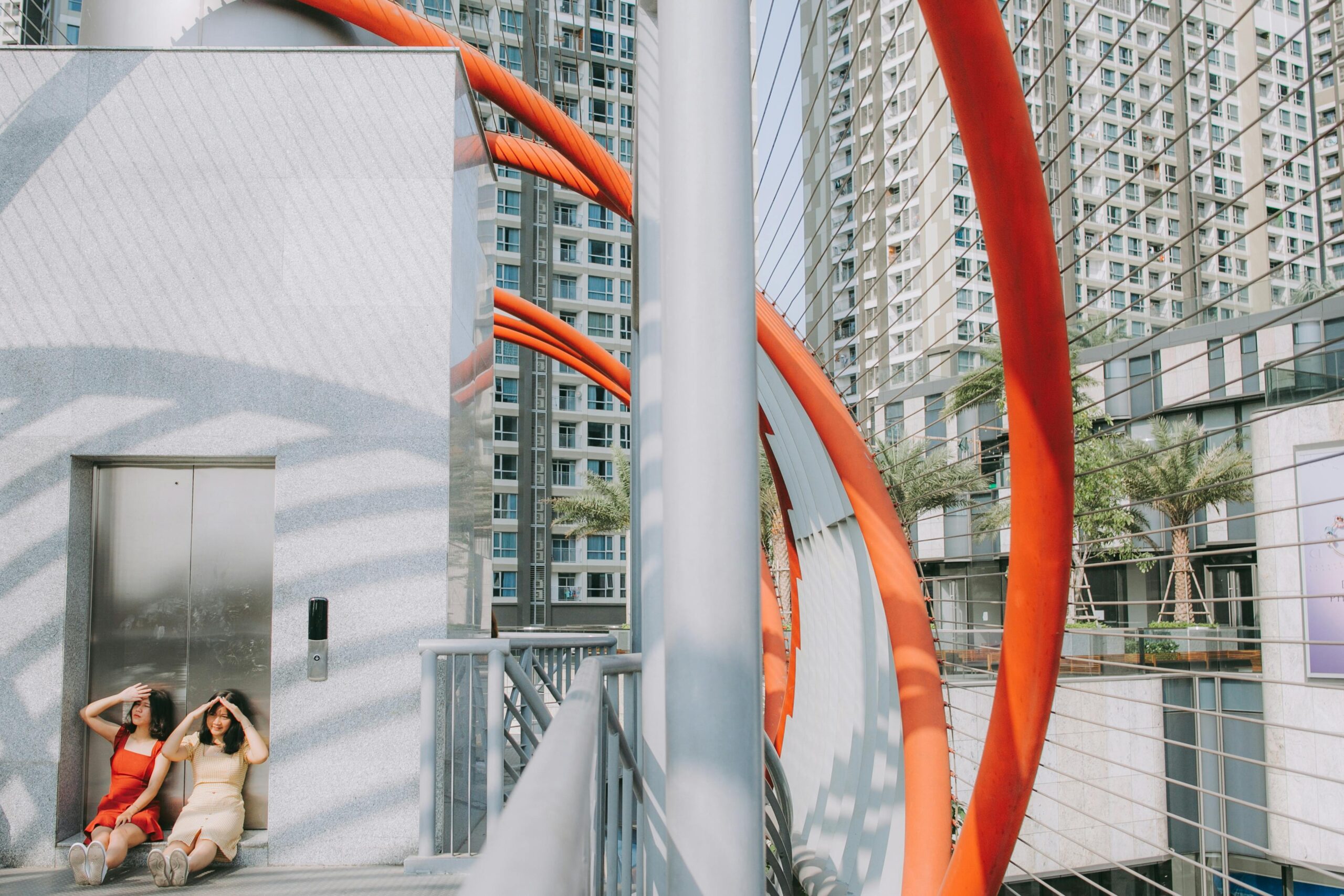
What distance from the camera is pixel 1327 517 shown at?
1838cm

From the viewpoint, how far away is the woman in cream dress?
15.4 feet

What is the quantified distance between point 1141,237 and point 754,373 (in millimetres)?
58620

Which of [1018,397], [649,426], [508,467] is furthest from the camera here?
[508,467]

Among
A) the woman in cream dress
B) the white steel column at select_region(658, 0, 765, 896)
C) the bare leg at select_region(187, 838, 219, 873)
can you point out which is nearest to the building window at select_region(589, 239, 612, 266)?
the woman in cream dress

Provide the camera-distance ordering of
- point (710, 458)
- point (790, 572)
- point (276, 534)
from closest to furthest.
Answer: point (710, 458), point (276, 534), point (790, 572)

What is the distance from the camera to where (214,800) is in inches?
189

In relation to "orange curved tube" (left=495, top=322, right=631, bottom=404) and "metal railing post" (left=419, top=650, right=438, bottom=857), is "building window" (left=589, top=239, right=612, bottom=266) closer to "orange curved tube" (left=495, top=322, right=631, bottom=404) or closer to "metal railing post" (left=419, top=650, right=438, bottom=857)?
"orange curved tube" (left=495, top=322, right=631, bottom=404)

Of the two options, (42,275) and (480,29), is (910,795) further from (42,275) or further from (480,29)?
(480,29)

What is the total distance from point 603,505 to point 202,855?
83.9ft

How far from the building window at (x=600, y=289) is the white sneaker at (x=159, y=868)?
48644 mm

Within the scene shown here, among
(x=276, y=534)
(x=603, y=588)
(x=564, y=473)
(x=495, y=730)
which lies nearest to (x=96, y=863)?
(x=276, y=534)

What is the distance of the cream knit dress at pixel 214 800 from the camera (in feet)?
15.5

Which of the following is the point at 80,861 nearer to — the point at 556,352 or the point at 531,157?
the point at 531,157

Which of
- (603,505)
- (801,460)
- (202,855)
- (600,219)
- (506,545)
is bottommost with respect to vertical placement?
(202,855)
